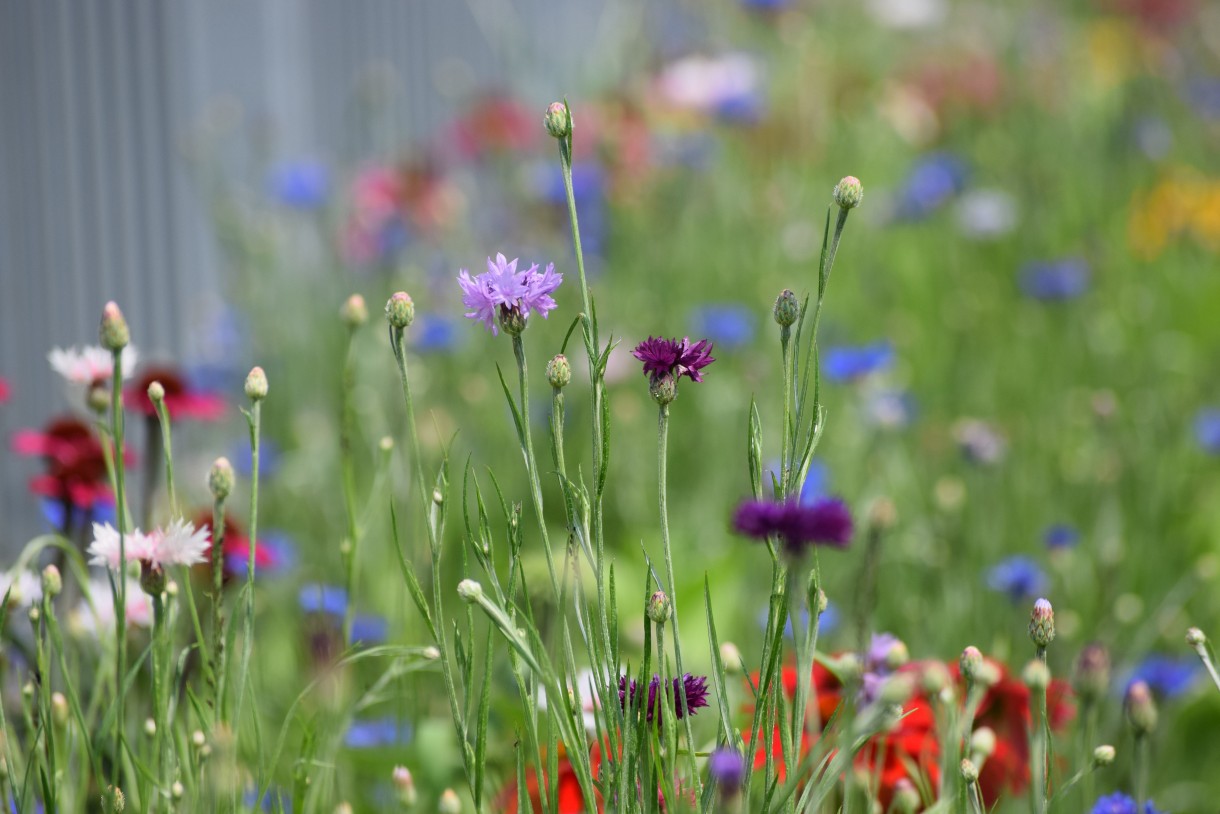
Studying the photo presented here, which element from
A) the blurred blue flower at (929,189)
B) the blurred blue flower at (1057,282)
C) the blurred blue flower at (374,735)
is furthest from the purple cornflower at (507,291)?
the blurred blue flower at (929,189)

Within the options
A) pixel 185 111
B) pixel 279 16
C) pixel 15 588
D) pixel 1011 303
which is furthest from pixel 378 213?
pixel 15 588

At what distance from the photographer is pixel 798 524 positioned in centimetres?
54

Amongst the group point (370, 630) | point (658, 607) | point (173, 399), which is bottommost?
point (658, 607)

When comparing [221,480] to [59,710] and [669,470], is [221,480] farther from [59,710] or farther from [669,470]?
[669,470]

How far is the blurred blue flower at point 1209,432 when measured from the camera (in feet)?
5.80

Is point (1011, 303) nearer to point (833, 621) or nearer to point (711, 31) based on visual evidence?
point (833, 621)

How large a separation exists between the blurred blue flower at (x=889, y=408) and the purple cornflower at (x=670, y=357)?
100 cm

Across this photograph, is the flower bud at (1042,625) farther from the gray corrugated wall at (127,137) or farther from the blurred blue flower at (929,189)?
the blurred blue flower at (929,189)

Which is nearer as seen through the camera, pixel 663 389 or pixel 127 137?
pixel 663 389

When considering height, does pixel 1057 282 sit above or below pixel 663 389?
above

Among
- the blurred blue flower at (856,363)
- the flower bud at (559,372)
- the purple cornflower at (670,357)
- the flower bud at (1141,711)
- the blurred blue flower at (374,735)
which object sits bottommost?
the flower bud at (1141,711)

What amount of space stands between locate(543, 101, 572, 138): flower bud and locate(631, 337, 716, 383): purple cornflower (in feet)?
0.42

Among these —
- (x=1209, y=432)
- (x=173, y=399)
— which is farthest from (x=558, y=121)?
(x=1209, y=432)

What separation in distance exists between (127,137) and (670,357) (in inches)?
74.6
